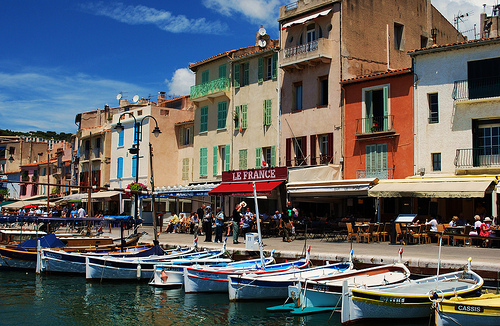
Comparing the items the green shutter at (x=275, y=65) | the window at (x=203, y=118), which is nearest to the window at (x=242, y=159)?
the window at (x=203, y=118)

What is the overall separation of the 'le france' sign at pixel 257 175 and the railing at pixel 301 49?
24.8ft

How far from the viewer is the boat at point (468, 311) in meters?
12.1

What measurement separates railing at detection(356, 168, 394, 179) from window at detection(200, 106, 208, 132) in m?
15.3

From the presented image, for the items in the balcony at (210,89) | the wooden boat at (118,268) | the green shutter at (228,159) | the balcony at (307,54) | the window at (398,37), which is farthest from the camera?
the balcony at (210,89)

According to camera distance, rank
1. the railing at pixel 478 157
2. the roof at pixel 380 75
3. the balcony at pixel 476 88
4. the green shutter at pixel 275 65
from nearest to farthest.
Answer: the railing at pixel 478 157 → the balcony at pixel 476 88 → the roof at pixel 380 75 → the green shutter at pixel 275 65

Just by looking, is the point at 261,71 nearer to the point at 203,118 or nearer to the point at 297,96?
the point at 297,96

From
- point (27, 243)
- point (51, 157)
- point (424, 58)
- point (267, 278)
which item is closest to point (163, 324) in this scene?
point (267, 278)

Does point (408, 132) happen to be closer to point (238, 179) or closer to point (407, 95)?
point (407, 95)

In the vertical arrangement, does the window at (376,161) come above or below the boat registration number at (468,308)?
above

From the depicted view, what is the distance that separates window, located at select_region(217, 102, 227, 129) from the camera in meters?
40.8

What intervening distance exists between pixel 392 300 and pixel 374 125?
18.5 meters

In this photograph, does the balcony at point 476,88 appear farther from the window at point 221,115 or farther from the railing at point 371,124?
the window at point 221,115

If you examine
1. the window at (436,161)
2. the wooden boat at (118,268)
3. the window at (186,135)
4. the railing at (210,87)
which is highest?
the railing at (210,87)

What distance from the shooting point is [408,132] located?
2927cm
